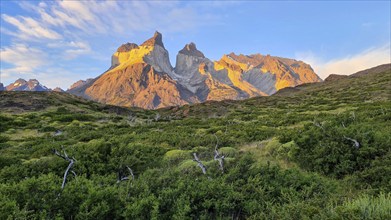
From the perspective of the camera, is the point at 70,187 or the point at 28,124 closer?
the point at 70,187

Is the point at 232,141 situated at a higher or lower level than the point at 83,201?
lower

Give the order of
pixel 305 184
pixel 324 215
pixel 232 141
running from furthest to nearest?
pixel 232 141
pixel 305 184
pixel 324 215

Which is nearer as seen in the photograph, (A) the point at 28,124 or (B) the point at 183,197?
(B) the point at 183,197

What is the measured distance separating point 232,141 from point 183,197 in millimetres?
10957

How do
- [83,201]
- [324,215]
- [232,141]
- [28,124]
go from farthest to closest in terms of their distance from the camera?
[28,124] → [232,141] → [83,201] → [324,215]

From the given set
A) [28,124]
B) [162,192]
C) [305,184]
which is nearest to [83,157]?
[162,192]

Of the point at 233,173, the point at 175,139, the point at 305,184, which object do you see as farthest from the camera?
the point at 175,139

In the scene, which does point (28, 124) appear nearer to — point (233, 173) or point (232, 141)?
point (232, 141)

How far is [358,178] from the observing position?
7.79 metres

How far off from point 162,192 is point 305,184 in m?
3.70

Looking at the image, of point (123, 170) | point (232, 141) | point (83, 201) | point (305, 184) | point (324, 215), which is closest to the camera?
point (324, 215)

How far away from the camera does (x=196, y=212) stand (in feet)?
20.1

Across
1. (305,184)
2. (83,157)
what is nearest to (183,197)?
(305,184)

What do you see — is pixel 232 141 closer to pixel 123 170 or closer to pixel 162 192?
pixel 123 170
